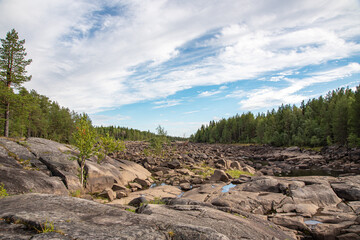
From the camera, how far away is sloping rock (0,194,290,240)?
19.1ft

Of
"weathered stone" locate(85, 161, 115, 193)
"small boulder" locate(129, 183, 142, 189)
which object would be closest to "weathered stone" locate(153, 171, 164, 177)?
"small boulder" locate(129, 183, 142, 189)

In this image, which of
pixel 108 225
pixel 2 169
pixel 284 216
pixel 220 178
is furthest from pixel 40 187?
pixel 220 178

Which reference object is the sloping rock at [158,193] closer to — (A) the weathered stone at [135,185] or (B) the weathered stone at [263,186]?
(A) the weathered stone at [135,185]

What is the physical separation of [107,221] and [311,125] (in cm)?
9020

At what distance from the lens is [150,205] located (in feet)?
32.2

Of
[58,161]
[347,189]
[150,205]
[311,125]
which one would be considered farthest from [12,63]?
[311,125]

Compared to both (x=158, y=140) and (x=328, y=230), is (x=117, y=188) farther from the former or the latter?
(x=158, y=140)

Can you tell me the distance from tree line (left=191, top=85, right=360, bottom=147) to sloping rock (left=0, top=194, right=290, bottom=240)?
5868 cm

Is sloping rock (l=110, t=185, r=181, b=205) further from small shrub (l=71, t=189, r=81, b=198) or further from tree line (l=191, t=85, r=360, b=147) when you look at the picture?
tree line (l=191, t=85, r=360, b=147)

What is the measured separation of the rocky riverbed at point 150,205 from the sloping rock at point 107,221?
0.09 ft

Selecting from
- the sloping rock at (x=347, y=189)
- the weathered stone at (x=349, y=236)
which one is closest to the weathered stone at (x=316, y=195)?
the sloping rock at (x=347, y=189)

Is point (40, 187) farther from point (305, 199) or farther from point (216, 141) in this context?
point (216, 141)

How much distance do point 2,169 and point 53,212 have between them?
11326 millimetres

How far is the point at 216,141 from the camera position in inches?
6166
